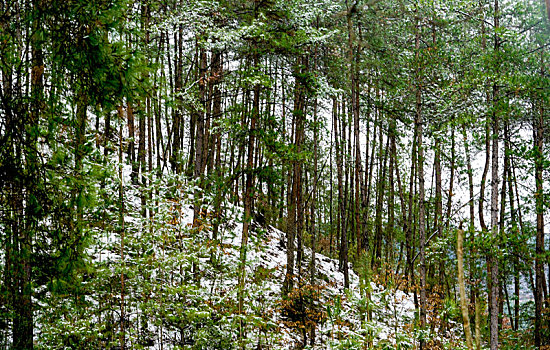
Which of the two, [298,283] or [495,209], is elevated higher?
[495,209]

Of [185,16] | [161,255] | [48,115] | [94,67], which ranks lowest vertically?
[161,255]

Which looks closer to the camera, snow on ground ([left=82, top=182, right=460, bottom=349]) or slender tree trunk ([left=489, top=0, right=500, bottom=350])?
snow on ground ([left=82, top=182, right=460, bottom=349])

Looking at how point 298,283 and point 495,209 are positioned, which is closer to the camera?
point 495,209

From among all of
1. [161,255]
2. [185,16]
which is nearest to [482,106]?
[185,16]

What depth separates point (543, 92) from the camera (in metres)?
7.31

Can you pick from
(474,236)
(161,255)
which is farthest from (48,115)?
→ (474,236)

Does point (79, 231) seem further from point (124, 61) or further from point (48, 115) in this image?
point (124, 61)

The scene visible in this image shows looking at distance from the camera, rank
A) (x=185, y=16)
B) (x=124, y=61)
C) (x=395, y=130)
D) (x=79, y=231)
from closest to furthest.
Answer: (x=124, y=61) < (x=79, y=231) < (x=185, y=16) < (x=395, y=130)

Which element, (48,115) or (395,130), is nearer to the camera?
(48,115)

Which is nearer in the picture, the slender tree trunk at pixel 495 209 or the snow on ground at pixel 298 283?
the snow on ground at pixel 298 283

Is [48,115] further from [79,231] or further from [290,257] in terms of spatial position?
[290,257]

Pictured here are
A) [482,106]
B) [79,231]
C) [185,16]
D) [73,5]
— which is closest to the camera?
[73,5]

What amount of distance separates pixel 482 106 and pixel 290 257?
511 cm

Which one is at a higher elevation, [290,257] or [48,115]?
[48,115]
